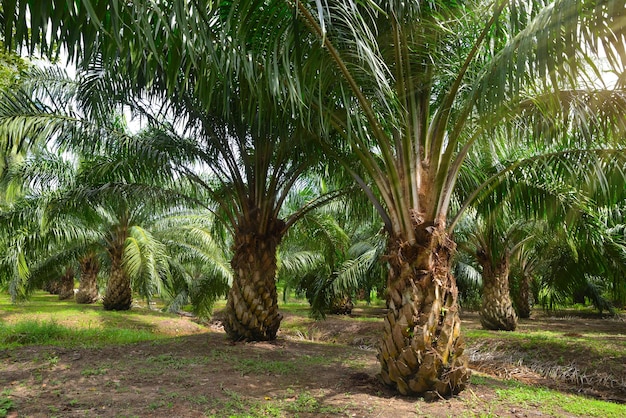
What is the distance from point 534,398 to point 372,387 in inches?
69.0

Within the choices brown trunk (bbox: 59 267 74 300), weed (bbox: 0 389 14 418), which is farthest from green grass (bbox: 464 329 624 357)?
brown trunk (bbox: 59 267 74 300)

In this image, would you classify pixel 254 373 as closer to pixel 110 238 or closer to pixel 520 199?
pixel 520 199

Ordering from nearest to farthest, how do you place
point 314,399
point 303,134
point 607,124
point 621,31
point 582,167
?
point 621,31 → point 314,399 → point 607,124 → point 582,167 → point 303,134

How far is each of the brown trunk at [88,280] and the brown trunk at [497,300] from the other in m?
13.8

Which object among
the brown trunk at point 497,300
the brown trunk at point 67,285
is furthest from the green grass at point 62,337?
the brown trunk at point 67,285

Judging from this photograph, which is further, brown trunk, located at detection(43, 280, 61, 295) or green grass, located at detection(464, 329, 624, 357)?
brown trunk, located at detection(43, 280, 61, 295)

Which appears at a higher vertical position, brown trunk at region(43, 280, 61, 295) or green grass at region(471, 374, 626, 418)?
brown trunk at region(43, 280, 61, 295)

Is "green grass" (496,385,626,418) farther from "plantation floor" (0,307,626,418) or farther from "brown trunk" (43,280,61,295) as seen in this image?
"brown trunk" (43,280,61,295)

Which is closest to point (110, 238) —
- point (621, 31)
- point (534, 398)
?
point (534, 398)

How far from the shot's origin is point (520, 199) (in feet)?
22.1

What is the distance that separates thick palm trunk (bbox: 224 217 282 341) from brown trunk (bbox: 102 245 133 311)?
24.6 feet

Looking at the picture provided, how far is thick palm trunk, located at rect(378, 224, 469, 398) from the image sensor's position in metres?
4.77

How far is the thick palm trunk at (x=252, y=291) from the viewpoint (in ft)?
25.5

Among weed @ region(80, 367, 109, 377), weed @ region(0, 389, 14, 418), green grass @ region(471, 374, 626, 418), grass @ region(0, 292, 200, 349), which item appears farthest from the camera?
grass @ region(0, 292, 200, 349)
